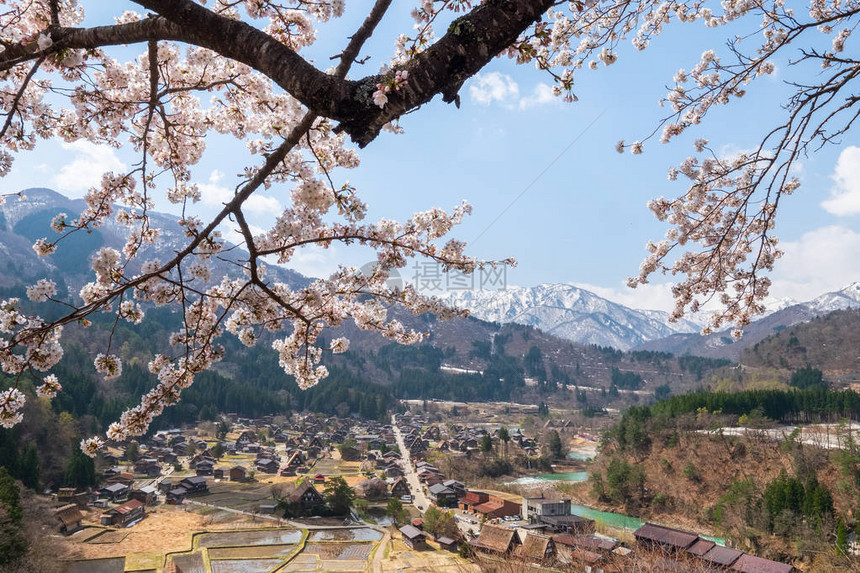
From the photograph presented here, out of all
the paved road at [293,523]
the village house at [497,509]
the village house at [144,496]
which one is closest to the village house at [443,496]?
the village house at [497,509]

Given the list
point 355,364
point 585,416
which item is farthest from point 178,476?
point 355,364

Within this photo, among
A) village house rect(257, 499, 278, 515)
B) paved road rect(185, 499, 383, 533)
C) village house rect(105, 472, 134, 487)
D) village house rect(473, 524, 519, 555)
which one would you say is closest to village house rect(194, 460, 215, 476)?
village house rect(105, 472, 134, 487)

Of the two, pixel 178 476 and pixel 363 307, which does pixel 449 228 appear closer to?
pixel 363 307

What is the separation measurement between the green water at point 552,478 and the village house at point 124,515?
28.5 meters

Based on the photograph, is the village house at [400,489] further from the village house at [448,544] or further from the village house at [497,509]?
the village house at [448,544]

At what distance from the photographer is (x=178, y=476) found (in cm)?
3703

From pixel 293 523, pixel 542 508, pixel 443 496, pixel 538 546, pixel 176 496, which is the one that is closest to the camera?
pixel 538 546

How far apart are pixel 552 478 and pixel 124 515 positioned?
115 feet

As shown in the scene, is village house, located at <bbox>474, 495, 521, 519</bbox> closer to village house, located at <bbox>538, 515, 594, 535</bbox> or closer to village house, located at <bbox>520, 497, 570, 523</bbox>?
village house, located at <bbox>520, 497, 570, 523</bbox>

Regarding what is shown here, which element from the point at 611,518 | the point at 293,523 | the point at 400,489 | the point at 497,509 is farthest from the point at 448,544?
the point at 611,518

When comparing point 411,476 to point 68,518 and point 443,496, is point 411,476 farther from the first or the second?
point 68,518

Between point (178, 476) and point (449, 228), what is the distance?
Result: 41113 millimetres

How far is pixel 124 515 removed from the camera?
2588 cm

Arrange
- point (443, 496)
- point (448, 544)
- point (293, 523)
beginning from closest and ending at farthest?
1. point (448, 544)
2. point (293, 523)
3. point (443, 496)
